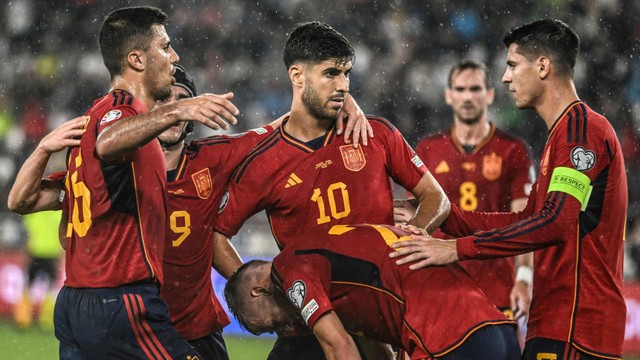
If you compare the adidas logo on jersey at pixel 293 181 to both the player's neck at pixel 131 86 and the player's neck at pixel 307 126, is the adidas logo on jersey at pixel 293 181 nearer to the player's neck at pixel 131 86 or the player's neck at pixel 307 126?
the player's neck at pixel 307 126

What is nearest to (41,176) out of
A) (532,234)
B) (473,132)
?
(532,234)

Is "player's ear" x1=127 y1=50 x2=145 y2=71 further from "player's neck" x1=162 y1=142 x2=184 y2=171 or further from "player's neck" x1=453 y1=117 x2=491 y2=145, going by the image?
"player's neck" x1=453 y1=117 x2=491 y2=145

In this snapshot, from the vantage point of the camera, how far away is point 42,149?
4.45 metres

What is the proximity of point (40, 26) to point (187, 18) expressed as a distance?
7.60 feet

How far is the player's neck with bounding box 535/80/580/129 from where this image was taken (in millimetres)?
4449

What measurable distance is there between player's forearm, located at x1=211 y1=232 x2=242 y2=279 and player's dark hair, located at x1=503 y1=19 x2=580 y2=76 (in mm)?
1903

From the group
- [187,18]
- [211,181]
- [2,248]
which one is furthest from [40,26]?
[211,181]

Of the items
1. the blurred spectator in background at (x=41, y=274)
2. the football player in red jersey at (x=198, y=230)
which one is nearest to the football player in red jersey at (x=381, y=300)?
the football player in red jersey at (x=198, y=230)

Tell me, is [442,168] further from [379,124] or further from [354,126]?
[354,126]

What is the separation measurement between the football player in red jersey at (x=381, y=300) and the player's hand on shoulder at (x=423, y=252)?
0.03m

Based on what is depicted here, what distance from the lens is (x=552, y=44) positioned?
4559mm

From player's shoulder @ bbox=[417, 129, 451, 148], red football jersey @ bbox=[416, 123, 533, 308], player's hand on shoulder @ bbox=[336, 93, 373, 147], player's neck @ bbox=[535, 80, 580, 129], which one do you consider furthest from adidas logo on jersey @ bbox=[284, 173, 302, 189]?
player's shoulder @ bbox=[417, 129, 451, 148]

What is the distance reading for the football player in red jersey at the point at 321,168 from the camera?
5043 millimetres

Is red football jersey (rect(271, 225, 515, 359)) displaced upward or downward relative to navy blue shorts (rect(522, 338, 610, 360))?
upward
